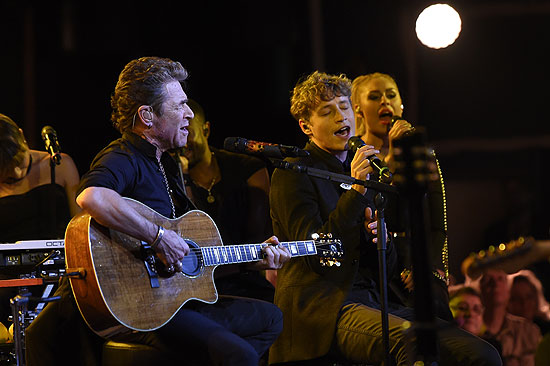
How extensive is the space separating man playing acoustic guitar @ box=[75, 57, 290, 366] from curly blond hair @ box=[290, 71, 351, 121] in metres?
0.90

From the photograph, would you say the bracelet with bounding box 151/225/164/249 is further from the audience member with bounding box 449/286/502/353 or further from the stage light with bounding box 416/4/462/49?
the stage light with bounding box 416/4/462/49

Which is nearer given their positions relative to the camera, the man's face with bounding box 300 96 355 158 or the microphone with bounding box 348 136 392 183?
the microphone with bounding box 348 136 392 183

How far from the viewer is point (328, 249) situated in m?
3.83

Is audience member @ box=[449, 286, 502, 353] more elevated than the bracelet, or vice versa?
the bracelet

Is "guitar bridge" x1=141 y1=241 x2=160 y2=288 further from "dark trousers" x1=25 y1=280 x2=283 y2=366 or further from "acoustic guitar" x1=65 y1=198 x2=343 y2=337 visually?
"dark trousers" x1=25 y1=280 x2=283 y2=366

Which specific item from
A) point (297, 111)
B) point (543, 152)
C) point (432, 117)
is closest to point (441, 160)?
point (432, 117)

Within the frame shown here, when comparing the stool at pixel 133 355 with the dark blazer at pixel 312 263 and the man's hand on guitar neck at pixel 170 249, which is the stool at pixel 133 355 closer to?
the man's hand on guitar neck at pixel 170 249

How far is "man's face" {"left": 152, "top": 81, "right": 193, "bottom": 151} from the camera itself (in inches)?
141

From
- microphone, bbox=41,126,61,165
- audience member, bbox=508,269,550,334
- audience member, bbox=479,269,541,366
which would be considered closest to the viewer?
microphone, bbox=41,126,61,165

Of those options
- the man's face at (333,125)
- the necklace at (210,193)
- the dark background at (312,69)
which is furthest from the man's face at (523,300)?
the necklace at (210,193)

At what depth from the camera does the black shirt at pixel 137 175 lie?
320 cm

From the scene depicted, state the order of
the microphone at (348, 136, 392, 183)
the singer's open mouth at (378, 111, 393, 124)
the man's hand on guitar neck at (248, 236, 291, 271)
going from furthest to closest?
the singer's open mouth at (378, 111, 393, 124)
the man's hand on guitar neck at (248, 236, 291, 271)
the microphone at (348, 136, 392, 183)

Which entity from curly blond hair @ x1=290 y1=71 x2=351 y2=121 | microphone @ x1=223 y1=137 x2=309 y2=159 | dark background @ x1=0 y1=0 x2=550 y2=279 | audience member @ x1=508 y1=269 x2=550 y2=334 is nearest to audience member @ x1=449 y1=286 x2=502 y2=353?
audience member @ x1=508 y1=269 x2=550 y2=334

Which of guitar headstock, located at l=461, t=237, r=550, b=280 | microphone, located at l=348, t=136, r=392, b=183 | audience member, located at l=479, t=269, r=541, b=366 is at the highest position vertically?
microphone, located at l=348, t=136, r=392, b=183
